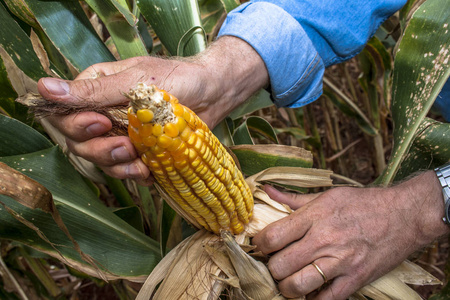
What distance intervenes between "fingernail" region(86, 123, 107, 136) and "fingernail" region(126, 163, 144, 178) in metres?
0.09

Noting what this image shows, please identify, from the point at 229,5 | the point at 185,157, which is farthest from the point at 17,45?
the point at 229,5

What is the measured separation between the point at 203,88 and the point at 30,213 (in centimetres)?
51

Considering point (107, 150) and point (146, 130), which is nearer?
point (146, 130)

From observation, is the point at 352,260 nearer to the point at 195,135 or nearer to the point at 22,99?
the point at 195,135

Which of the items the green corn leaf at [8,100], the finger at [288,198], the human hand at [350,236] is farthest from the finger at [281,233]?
the green corn leaf at [8,100]

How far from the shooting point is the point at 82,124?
0.70 m

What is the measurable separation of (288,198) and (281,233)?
173mm

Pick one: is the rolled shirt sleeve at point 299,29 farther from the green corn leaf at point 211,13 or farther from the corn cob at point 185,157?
the corn cob at point 185,157

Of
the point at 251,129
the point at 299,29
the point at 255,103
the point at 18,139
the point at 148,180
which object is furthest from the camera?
Result: the point at 251,129

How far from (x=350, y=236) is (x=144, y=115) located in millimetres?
647

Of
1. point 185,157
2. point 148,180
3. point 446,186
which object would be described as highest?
point 185,157

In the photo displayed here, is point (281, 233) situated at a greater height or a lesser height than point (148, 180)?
lesser

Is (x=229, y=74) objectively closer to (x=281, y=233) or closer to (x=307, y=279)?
(x=281, y=233)

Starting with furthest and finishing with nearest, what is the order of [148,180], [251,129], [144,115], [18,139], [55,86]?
1. [251,129]
2. [18,139]
3. [148,180]
4. [55,86]
5. [144,115]
